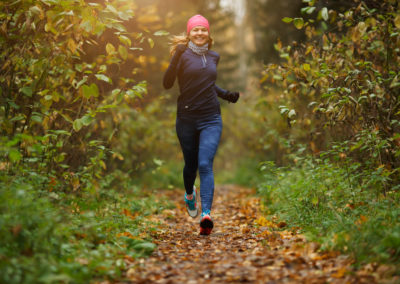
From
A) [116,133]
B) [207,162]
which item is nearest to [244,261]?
[207,162]

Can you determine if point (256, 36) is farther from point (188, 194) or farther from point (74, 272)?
point (74, 272)

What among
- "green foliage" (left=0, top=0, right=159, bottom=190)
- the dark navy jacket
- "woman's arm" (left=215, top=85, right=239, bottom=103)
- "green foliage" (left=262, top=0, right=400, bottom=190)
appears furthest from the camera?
"woman's arm" (left=215, top=85, right=239, bottom=103)

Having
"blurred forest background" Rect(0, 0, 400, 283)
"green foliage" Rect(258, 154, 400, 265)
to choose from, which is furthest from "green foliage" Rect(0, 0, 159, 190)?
"green foliage" Rect(258, 154, 400, 265)

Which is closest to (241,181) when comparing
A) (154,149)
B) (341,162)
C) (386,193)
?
(154,149)

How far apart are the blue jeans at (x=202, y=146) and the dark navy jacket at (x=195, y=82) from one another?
10 cm

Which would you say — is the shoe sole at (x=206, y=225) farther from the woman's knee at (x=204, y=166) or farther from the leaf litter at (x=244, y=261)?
the woman's knee at (x=204, y=166)

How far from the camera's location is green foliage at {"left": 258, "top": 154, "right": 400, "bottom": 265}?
2.69 meters

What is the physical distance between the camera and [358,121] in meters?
4.51

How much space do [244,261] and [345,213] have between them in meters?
1.26

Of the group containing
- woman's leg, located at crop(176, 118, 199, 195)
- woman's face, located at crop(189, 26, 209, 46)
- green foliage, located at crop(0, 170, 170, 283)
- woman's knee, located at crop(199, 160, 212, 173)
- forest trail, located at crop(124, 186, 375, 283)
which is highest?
woman's face, located at crop(189, 26, 209, 46)

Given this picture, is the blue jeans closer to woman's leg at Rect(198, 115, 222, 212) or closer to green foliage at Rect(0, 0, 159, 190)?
woman's leg at Rect(198, 115, 222, 212)

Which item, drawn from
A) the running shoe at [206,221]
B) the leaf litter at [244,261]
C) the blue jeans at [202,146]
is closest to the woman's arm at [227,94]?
the blue jeans at [202,146]

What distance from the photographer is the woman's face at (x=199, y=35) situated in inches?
172

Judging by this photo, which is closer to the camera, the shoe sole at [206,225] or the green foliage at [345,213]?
the green foliage at [345,213]
